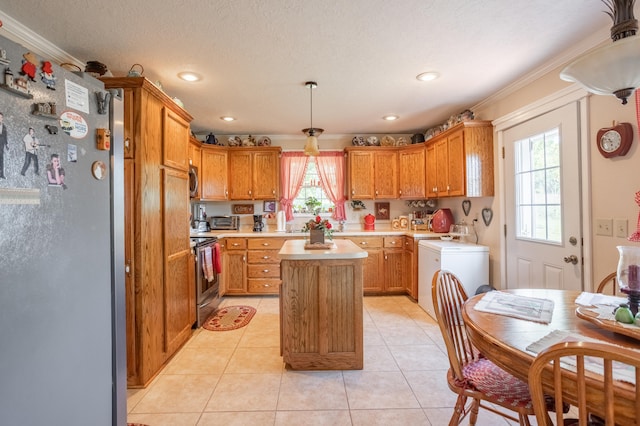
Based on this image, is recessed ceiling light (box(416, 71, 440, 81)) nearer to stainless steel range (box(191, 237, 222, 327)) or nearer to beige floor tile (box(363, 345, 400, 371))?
beige floor tile (box(363, 345, 400, 371))

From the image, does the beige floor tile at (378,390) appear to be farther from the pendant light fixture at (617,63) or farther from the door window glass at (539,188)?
the pendant light fixture at (617,63)

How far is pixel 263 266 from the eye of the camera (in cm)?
424

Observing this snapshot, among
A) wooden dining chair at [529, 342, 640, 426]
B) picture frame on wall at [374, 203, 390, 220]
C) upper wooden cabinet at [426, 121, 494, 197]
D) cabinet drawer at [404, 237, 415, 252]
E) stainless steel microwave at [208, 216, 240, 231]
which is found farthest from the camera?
picture frame on wall at [374, 203, 390, 220]

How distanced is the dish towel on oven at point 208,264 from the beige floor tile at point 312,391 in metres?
1.48

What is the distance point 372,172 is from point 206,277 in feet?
9.11

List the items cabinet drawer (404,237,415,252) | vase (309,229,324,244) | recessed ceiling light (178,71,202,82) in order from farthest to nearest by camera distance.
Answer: cabinet drawer (404,237,415,252) < vase (309,229,324,244) < recessed ceiling light (178,71,202,82)

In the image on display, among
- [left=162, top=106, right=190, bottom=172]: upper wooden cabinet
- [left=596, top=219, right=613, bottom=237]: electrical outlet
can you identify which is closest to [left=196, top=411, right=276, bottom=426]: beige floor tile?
[left=162, top=106, right=190, bottom=172]: upper wooden cabinet

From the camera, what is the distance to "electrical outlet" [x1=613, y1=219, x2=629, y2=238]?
1.92m

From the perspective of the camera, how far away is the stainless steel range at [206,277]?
124 inches

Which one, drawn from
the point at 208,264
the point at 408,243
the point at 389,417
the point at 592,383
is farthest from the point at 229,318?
the point at 592,383

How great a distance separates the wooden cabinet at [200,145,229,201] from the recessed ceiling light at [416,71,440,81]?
9.73 feet

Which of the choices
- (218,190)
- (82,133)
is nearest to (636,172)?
(82,133)

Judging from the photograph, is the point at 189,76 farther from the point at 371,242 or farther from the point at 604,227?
the point at 604,227

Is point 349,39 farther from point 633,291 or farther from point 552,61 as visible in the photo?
point 633,291
